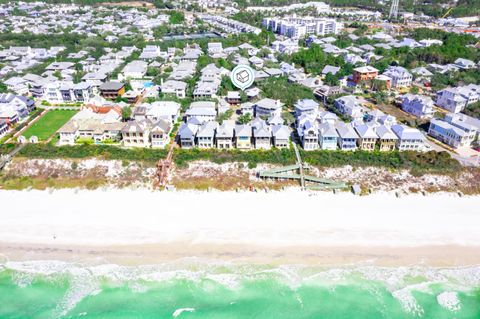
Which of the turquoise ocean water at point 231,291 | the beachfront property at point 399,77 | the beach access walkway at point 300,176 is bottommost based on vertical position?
the turquoise ocean water at point 231,291

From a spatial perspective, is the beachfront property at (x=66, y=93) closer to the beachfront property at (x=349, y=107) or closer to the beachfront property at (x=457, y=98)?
the beachfront property at (x=349, y=107)

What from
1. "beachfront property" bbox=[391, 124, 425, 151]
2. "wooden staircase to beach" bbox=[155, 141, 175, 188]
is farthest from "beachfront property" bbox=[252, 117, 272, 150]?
"beachfront property" bbox=[391, 124, 425, 151]

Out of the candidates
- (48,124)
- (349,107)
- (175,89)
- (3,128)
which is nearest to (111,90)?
(175,89)

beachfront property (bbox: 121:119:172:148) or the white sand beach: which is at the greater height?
beachfront property (bbox: 121:119:172:148)

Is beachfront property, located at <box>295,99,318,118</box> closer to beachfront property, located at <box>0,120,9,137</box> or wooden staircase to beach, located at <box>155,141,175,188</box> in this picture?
wooden staircase to beach, located at <box>155,141,175,188</box>

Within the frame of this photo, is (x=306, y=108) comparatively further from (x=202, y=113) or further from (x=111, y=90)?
(x=111, y=90)

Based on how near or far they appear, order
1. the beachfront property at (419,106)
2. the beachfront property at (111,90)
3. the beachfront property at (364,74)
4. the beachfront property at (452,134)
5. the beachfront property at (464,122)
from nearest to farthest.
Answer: the beachfront property at (452,134)
the beachfront property at (464,122)
the beachfront property at (419,106)
the beachfront property at (111,90)
the beachfront property at (364,74)

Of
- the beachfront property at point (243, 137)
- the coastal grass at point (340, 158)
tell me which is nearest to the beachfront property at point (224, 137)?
the beachfront property at point (243, 137)
